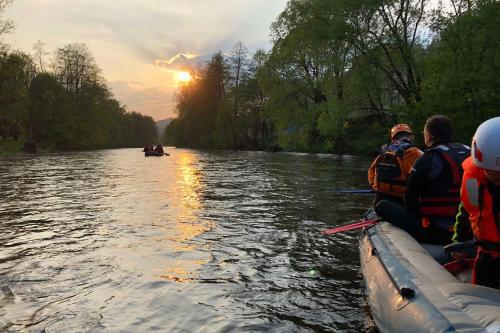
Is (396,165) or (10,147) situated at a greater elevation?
(396,165)

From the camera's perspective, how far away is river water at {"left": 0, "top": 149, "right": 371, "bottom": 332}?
4812 millimetres

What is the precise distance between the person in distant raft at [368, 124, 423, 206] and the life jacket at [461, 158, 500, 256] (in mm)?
2463

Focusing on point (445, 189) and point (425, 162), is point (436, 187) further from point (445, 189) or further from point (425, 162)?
point (425, 162)

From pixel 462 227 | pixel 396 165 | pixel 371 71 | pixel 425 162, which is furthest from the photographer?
pixel 371 71

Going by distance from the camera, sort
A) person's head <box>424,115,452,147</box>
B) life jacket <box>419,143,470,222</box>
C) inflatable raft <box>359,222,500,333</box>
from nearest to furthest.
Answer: inflatable raft <box>359,222,500,333</box>, life jacket <box>419,143,470,222</box>, person's head <box>424,115,452,147</box>

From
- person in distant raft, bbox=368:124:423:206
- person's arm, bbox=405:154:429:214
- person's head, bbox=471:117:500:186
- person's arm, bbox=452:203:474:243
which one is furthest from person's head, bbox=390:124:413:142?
person's head, bbox=471:117:500:186

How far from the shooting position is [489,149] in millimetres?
3018

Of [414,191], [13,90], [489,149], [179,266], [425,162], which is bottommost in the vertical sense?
[179,266]

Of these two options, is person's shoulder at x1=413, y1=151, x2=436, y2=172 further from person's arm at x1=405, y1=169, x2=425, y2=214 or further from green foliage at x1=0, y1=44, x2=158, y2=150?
green foliage at x1=0, y1=44, x2=158, y2=150

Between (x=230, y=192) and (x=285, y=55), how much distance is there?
94.9 feet

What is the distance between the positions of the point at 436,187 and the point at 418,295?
6.48ft

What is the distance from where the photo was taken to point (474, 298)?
289 cm

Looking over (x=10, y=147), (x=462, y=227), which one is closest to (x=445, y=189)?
(x=462, y=227)

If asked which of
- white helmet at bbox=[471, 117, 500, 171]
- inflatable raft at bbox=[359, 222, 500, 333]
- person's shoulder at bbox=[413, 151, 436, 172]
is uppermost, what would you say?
white helmet at bbox=[471, 117, 500, 171]
